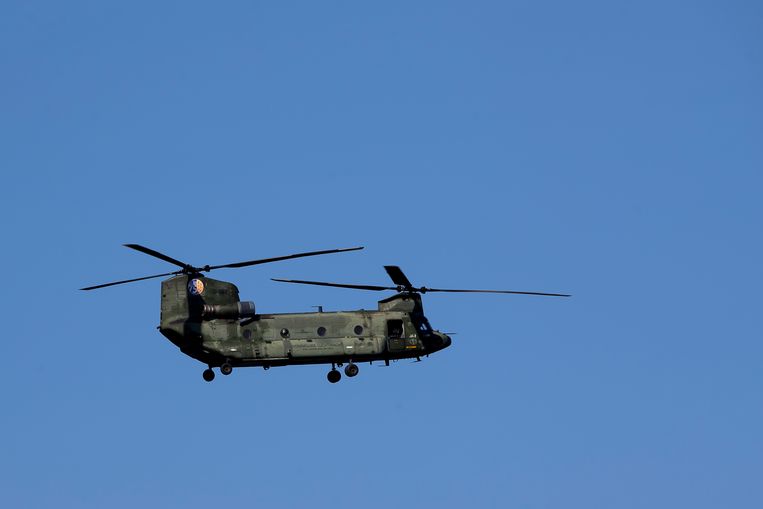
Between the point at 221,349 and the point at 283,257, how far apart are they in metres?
7.48

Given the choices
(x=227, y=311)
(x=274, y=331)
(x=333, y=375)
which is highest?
(x=227, y=311)

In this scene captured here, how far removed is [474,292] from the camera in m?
97.7

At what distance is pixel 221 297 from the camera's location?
312 feet

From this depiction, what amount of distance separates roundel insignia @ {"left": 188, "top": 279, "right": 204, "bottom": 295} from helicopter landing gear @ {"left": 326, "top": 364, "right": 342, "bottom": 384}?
9500 mm

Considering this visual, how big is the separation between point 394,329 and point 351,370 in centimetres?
391

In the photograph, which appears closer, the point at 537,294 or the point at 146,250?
the point at 146,250

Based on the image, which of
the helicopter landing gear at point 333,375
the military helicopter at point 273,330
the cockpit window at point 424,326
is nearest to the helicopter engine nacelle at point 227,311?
the military helicopter at point 273,330

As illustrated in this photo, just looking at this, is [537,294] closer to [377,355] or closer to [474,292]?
[474,292]

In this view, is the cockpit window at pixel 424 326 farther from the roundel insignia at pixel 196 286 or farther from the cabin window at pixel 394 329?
the roundel insignia at pixel 196 286

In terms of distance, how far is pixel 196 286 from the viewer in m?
94.4

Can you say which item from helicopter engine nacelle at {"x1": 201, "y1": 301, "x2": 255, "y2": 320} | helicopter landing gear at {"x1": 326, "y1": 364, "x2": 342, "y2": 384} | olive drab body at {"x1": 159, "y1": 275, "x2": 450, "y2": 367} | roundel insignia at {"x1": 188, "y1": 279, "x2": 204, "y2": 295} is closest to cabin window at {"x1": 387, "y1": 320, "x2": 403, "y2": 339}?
olive drab body at {"x1": 159, "y1": 275, "x2": 450, "y2": 367}

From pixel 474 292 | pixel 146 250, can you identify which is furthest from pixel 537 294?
pixel 146 250

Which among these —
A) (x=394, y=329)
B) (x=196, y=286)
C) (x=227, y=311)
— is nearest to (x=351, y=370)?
(x=394, y=329)

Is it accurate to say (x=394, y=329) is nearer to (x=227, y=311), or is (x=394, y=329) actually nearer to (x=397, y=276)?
(x=397, y=276)
